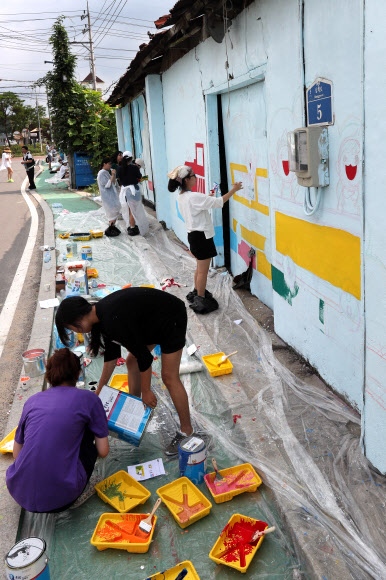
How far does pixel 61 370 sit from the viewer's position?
118 inches

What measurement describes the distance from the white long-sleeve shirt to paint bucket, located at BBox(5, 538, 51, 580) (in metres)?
3.97

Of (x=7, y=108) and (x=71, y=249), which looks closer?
(x=71, y=249)

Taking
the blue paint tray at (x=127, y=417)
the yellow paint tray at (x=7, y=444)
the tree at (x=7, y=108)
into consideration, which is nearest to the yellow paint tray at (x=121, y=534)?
the blue paint tray at (x=127, y=417)

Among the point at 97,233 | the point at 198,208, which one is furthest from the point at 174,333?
the point at 97,233

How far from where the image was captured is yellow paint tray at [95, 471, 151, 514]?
304cm

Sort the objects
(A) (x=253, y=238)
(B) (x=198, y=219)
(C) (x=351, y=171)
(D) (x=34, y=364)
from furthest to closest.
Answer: (A) (x=253, y=238) → (B) (x=198, y=219) → (D) (x=34, y=364) → (C) (x=351, y=171)

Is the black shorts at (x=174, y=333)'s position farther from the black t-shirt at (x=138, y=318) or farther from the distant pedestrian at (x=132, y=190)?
the distant pedestrian at (x=132, y=190)

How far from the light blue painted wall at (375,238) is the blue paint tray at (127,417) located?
1469mm

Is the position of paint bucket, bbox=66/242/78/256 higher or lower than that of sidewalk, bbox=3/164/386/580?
higher

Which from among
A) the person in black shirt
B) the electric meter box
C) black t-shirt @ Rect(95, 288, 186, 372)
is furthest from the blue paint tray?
the electric meter box

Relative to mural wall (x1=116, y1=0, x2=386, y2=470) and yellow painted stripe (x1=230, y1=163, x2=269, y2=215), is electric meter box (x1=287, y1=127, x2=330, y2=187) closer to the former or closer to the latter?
mural wall (x1=116, y1=0, x2=386, y2=470)

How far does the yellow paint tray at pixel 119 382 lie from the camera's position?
4.38 meters

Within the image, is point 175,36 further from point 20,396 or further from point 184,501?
point 184,501

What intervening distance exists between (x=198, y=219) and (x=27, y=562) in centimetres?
413
